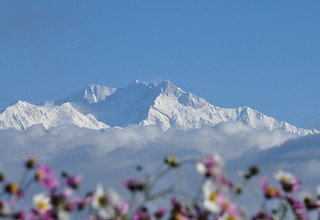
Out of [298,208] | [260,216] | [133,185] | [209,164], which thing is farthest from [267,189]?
[133,185]

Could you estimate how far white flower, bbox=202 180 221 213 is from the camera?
224 inches

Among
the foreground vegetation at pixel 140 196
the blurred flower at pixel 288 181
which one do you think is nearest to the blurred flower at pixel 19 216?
the foreground vegetation at pixel 140 196

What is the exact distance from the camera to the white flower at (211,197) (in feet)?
18.6

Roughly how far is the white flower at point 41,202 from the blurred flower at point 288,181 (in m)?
1.62

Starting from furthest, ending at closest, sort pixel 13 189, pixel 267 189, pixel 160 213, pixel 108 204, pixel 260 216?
pixel 160 213
pixel 267 189
pixel 260 216
pixel 13 189
pixel 108 204

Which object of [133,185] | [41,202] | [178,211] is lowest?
[178,211]

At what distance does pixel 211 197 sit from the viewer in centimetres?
585

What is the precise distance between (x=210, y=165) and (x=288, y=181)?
0.84 metres

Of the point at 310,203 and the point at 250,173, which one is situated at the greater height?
the point at 250,173

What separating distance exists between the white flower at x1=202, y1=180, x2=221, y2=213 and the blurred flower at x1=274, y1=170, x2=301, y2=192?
34.8 inches

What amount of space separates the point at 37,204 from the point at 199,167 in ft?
3.21

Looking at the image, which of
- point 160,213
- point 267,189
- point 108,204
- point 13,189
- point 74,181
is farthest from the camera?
point 160,213

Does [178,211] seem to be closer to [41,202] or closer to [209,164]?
[209,164]

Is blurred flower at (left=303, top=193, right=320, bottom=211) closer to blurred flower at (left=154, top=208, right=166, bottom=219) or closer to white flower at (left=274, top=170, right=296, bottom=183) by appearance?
white flower at (left=274, top=170, right=296, bottom=183)
